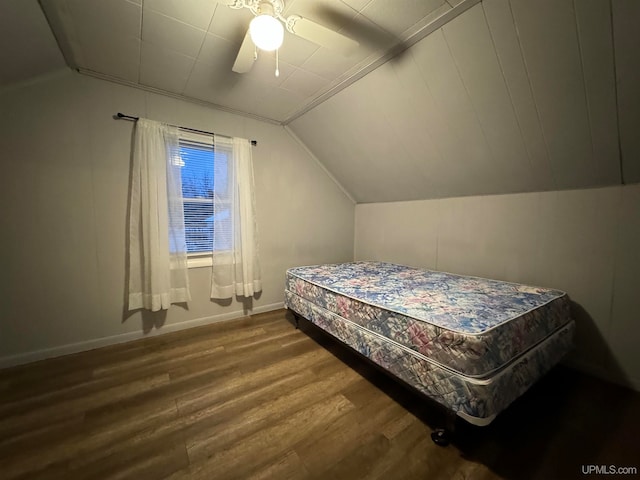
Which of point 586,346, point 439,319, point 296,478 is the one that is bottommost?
point 296,478

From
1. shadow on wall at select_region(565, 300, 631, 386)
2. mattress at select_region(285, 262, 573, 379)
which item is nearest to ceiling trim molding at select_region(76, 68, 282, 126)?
mattress at select_region(285, 262, 573, 379)

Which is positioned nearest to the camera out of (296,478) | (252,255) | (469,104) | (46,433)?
(296,478)

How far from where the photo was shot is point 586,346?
187 cm

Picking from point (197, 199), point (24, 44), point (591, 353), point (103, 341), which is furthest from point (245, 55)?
point (591, 353)

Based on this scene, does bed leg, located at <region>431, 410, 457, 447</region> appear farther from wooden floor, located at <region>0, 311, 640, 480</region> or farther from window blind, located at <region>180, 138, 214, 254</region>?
window blind, located at <region>180, 138, 214, 254</region>

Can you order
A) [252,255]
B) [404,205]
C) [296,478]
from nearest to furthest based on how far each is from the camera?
1. [296,478]
2. [252,255]
3. [404,205]

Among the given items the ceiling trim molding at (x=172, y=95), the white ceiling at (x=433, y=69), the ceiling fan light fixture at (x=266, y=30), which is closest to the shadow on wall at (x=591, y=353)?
the white ceiling at (x=433, y=69)

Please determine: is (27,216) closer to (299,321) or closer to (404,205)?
(299,321)

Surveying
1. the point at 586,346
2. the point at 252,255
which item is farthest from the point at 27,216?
the point at 586,346

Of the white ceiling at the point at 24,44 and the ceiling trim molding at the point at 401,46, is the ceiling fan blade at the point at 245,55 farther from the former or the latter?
the white ceiling at the point at 24,44

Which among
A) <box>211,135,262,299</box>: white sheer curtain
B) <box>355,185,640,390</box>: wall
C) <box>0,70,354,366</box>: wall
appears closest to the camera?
<box>355,185,640,390</box>: wall

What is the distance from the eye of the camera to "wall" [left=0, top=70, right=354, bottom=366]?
1884mm

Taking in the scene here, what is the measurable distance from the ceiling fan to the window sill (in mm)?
2003

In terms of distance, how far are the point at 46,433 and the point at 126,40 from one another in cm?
254
